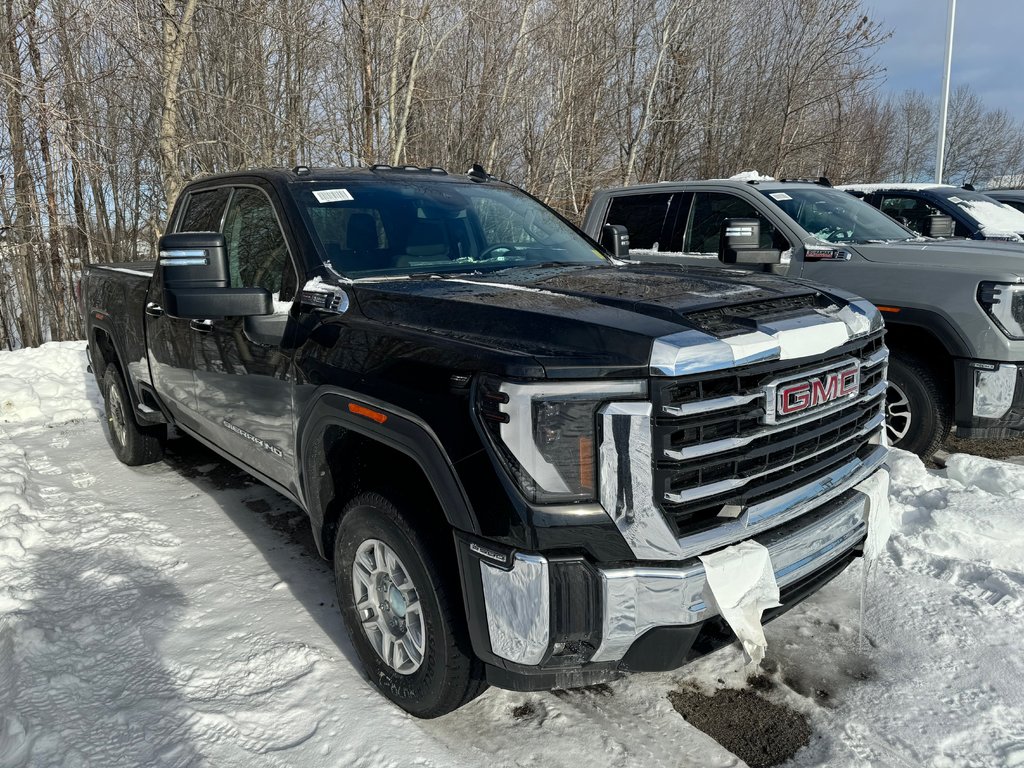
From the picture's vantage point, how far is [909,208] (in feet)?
25.8

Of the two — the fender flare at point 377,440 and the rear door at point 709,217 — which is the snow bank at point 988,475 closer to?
the rear door at point 709,217

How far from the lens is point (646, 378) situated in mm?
2027

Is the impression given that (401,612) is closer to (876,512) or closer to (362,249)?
(362,249)

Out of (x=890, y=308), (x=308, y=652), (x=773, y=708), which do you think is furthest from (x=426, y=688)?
(x=890, y=308)

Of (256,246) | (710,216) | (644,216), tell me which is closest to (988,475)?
(710,216)

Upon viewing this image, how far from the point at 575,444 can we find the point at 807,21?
1980cm

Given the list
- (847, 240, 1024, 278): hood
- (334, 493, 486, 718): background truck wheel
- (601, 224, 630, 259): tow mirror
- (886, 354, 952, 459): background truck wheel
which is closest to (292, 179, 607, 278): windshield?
(601, 224, 630, 259): tow mirror

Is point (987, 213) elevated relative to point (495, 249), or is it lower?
elevated

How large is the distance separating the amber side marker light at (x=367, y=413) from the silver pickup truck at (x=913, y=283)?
232cm

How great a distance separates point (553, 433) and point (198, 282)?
1.72m

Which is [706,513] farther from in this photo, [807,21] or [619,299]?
[807,21]

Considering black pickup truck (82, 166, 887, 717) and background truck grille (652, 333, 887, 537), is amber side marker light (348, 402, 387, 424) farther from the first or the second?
background truck grille (652, 333, 887, 537)

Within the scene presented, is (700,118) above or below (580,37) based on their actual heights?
below

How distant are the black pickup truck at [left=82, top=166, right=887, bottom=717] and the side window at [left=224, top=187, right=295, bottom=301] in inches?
0.9
